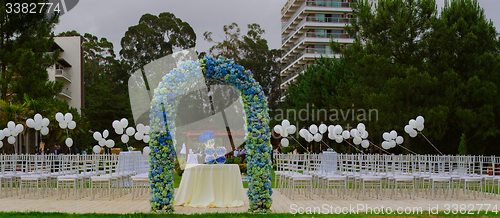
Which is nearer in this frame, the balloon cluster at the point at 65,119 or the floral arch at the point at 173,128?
the floral arch at the point at 173,128

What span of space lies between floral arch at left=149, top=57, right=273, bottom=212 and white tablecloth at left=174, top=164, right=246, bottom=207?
2.15 ft

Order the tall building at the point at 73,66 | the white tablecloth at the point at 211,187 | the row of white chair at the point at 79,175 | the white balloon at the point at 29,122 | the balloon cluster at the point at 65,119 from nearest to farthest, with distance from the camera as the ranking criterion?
1. the white tablecloth at the point at 211,187
2. the row of white chair at the point at 79,175
3. the white balloon at the point at 29,122
4. the balloon cluster at the point at 65,119
5. the tall building at the point at 73,66

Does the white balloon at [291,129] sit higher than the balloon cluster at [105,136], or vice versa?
the white balloon at [291,129]

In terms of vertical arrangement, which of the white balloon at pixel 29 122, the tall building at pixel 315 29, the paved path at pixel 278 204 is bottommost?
the paved path at pixel 278 204

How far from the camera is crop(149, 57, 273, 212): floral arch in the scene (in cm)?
754

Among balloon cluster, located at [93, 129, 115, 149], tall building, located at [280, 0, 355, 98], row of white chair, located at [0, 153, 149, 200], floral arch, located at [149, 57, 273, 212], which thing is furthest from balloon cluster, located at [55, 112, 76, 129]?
tall building, located at [280, 0, 355, 98]

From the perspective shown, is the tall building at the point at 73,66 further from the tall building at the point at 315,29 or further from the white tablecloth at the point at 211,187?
the white tablecloth at the point at 211,187

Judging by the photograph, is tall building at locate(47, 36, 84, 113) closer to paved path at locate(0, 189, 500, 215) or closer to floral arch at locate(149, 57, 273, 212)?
paved path at locate(0, 189, 500, 215)

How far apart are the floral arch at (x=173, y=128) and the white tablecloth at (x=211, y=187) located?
25.8 inches

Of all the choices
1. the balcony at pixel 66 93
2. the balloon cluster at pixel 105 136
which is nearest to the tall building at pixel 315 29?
the balcony at pixel 66 93

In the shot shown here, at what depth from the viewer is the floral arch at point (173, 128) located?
7543 millimetres

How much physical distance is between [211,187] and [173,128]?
55.9 inches

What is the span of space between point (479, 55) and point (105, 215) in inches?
680

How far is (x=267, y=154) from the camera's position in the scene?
25.5 feet
